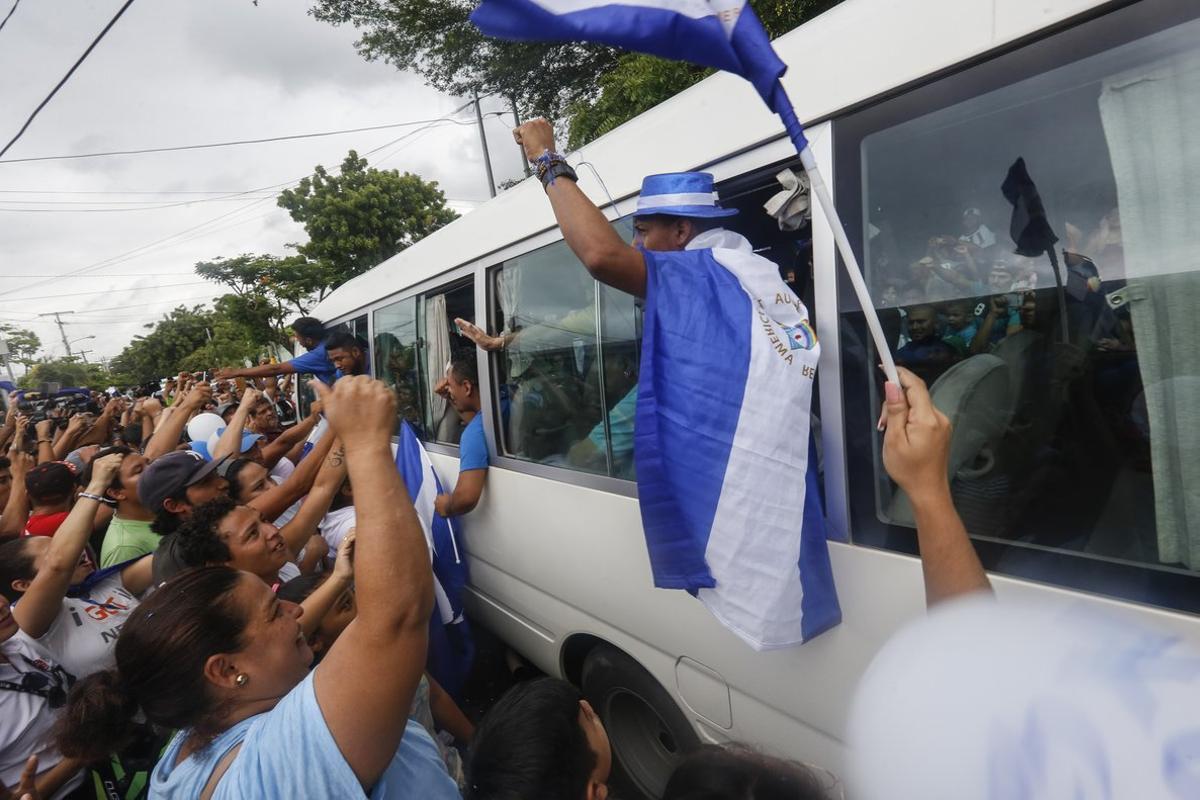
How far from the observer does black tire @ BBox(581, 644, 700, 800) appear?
222cm

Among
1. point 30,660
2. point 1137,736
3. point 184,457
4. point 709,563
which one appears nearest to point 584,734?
point 709,563

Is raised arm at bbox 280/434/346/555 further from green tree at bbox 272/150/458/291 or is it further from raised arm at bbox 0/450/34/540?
green tree at bbox 272/150/458/291

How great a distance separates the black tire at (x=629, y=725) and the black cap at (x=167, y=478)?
5.89 feet

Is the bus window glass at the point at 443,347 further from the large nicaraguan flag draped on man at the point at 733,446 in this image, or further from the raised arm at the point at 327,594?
the large nicaraguan flag draped on man at the point at 733,446

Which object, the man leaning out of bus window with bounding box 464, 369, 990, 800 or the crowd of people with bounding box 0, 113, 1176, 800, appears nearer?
Result: the crowd of people with bounding box 0, 113, 1176, 800

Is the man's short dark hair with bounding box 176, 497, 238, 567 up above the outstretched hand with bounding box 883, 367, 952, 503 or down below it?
below

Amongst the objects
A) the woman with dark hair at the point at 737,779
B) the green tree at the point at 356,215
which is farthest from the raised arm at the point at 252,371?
the green tree at the point at 356,215

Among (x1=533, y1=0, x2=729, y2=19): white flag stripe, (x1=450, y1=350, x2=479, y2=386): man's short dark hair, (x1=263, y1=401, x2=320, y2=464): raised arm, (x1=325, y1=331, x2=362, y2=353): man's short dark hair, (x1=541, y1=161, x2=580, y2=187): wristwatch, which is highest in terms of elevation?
(x1=533, y1=0, x2=729, y2=19): white flag stripe

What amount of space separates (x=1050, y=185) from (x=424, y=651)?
142 centimetres

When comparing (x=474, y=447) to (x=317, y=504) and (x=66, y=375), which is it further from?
(x=66, y=375)

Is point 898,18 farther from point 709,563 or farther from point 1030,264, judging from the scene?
point 709,563

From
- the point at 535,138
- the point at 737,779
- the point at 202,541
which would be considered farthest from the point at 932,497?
the point at 202,541

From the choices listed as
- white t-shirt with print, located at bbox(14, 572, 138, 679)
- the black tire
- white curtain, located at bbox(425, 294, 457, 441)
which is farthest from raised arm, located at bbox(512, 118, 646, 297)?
white t-shirt with print, located at bbox(14, 572, 138, 679)

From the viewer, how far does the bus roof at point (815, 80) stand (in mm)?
1205
